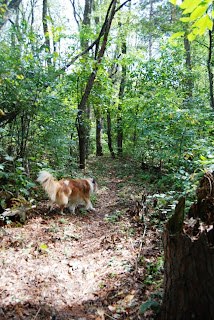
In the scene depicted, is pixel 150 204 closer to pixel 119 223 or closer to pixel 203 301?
pixel 119 223

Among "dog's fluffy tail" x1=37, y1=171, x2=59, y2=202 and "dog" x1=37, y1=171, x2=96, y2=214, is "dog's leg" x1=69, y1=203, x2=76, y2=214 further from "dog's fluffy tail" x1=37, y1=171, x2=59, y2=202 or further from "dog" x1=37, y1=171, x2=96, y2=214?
"dog's fluffy tail" x1=37, y1=171, x2=59, y2=202

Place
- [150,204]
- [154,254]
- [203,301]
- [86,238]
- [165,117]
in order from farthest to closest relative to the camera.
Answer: [165,117]
[150,204]
[86,238]
[154,254]
[203,301]

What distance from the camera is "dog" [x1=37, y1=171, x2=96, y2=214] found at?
5.44m

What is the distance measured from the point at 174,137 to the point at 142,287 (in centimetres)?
488

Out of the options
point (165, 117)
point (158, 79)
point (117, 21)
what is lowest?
point (165, 117)

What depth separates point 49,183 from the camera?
5.48m

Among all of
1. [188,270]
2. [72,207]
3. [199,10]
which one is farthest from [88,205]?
[199,10]

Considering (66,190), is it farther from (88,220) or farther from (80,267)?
(80,267)

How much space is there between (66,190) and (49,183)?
2.39 ft

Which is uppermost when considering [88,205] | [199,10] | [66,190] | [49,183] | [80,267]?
[199,10]

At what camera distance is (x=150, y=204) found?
619 centimetres

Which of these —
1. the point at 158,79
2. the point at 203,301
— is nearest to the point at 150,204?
the point at 203,301

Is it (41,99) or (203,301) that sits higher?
(41,99)

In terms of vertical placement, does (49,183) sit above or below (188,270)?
above
